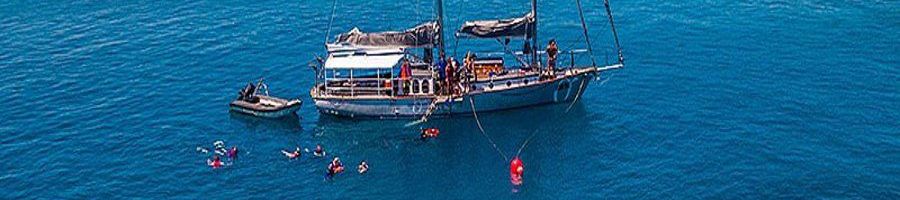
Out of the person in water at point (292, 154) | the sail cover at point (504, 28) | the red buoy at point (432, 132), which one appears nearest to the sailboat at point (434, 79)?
the sail cover at point (504, 28)

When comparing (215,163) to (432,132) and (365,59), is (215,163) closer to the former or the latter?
(365,59)

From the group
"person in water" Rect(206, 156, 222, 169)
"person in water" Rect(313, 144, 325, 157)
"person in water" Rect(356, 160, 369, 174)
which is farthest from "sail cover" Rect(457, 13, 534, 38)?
"person in water" Rect(206, 156, 222, 169)

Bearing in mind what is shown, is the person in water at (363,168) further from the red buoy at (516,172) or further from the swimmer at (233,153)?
the red buoy at (516,172)

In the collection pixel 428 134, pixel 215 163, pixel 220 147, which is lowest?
pixel 215 163

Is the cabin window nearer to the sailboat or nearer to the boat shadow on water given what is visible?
the sailboat

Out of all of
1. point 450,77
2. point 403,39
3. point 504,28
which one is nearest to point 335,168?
point 450,77

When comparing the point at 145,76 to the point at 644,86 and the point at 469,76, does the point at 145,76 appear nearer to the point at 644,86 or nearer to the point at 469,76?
the point at 469,76
